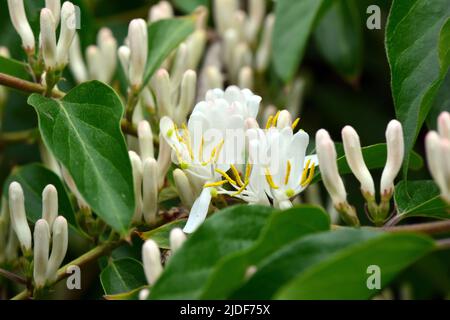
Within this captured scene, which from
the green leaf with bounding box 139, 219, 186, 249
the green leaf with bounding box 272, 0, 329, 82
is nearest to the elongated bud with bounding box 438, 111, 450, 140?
the green leaf with bounding box 139, 219, 186, 249

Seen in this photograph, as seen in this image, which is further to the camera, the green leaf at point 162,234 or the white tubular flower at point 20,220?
the white tubular flower at point 20,220

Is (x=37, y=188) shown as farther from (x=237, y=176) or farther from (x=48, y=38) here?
(x=237, y=176)

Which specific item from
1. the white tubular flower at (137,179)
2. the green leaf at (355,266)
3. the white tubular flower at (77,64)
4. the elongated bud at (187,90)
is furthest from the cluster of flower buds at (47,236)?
the white tubular flower at (77,64)

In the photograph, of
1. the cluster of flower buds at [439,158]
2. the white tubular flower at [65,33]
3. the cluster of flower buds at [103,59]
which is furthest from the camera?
the cluster of flower buds at [103,59]

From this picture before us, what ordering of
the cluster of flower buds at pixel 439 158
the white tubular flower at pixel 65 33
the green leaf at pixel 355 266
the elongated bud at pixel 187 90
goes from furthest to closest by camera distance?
1. the elongated bud at pixel 187 90
2. the white tubular flower at pixel 65 33
3. the cluster of flower buds at pixel 439 158
4. the green leaf at pixel 355 266

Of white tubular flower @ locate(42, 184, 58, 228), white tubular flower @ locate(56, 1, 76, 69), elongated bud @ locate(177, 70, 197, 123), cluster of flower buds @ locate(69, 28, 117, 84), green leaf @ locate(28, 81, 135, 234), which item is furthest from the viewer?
cluster of flower buds @ locate(69, 28, 117, 84)

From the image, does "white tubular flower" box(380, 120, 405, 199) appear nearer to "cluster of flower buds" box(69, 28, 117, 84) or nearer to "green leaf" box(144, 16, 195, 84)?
"green leaf" box(144, 16, 195, 84)

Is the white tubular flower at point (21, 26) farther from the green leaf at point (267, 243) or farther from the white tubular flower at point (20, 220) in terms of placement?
the green leaf at point (267, 243)

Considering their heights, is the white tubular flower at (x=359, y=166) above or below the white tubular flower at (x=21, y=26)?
below
